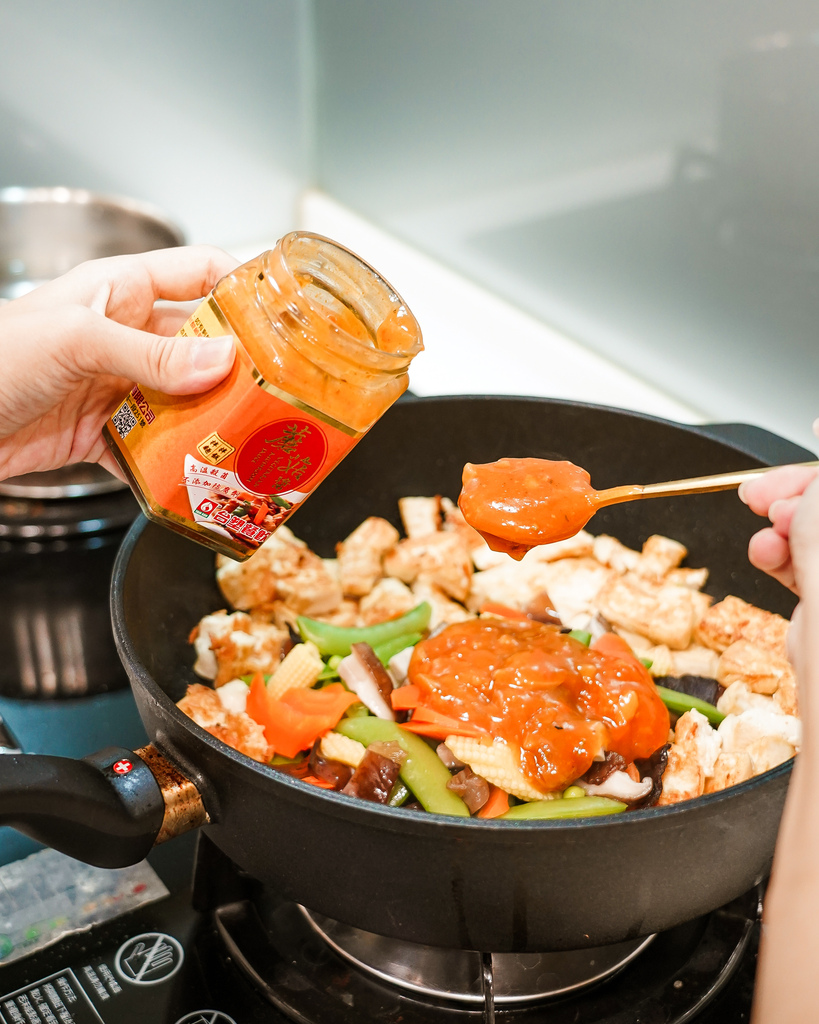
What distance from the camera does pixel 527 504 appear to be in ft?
3.52

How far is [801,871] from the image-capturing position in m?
0.52

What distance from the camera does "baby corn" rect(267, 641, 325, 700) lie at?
4.14ft

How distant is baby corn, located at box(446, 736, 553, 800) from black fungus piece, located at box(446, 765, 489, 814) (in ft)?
0.04

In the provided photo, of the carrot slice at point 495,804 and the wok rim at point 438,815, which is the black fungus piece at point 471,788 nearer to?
the carrot slice at point 495,804

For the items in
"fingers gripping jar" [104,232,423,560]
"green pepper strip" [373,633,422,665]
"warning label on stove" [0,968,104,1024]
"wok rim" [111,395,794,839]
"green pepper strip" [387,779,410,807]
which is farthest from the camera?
"green pepper strip" [373,633,422,665]

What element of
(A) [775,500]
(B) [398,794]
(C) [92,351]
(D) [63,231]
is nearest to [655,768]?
(B) [398,794]

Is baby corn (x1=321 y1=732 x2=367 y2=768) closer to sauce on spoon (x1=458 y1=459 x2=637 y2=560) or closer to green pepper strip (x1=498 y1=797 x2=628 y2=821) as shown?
green pepper strip (x1=498 y1=797 x2=628 y2=821)

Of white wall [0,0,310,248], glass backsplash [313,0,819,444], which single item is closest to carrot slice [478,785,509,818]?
glass backsplash [313,0,819,444]

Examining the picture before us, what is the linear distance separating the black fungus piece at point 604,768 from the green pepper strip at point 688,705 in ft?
0.67

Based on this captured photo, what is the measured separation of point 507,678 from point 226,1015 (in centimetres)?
47

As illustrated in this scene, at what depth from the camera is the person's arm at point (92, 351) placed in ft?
3.07

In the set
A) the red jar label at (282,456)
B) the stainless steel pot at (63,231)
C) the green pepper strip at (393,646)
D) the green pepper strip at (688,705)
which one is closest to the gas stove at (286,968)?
the green pepper strip at (688,705)

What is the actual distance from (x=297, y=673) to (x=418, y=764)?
0.74 feet

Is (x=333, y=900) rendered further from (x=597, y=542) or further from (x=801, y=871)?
(x=597, y=542)
